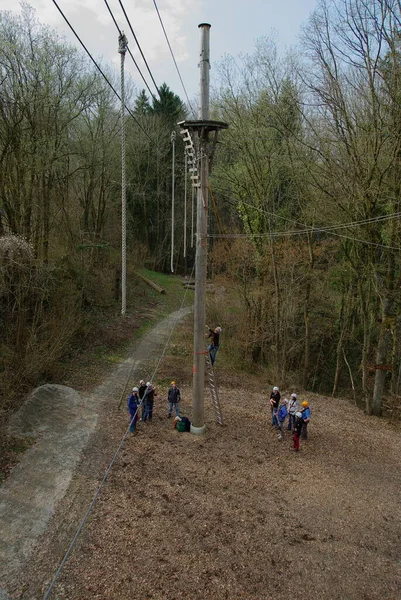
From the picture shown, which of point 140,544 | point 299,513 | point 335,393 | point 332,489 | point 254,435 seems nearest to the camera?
point 140,544

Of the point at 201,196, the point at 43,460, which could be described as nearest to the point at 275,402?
the point at 201,196

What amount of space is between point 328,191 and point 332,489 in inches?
458

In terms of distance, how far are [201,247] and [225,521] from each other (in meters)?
6.83

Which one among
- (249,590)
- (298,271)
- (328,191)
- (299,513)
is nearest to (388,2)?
(328,191)

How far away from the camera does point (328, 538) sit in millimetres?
8438

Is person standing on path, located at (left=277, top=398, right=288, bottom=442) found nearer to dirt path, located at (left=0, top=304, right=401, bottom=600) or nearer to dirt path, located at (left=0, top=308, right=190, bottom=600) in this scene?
dirt path, located at (left=0, top=304, right=401, bottom=600)

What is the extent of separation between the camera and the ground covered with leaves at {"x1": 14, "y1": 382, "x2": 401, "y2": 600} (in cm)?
712

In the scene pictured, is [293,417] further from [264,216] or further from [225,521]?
[264,216]

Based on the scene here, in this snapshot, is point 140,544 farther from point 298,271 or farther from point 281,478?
point 298,271

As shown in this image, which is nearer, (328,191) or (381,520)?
(381,520)

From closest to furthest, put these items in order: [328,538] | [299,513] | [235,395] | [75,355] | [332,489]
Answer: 1. [328,538]
2. [299,513]
3. [332,489]
4. [235,395]
5. [75,355]

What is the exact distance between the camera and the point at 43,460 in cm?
1072

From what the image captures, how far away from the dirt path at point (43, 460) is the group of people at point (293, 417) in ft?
17.9

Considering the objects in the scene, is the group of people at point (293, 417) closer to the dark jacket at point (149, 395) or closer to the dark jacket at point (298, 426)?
the dark jacket at point (298, 426)
